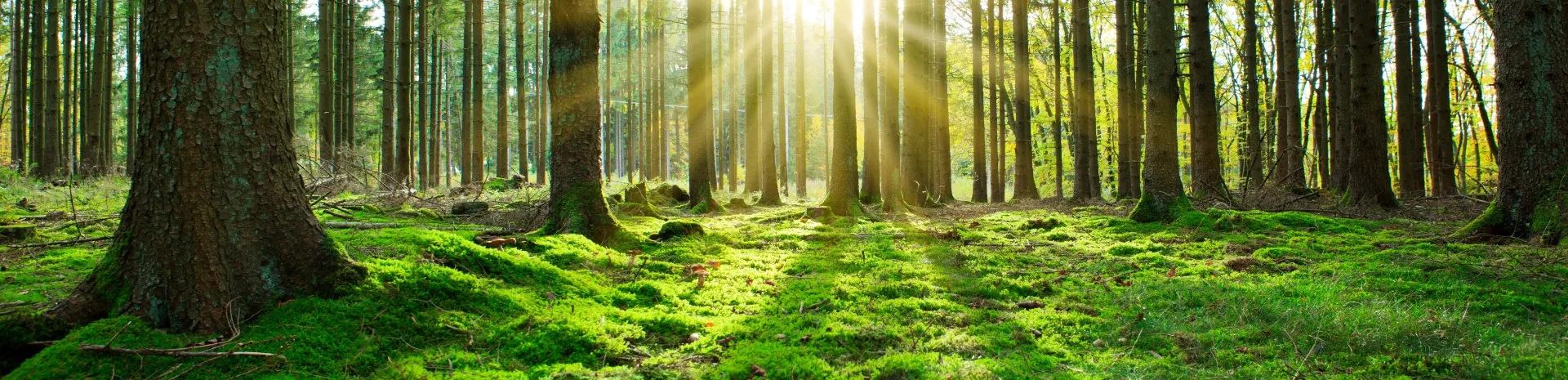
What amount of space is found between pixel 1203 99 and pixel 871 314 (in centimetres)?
790

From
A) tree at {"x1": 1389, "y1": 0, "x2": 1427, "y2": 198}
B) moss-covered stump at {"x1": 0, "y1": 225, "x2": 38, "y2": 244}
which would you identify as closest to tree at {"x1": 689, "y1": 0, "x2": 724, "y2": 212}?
moss-covered stump at {"x1": 0, "y1": 225, "x2": 38, "y2": 244}

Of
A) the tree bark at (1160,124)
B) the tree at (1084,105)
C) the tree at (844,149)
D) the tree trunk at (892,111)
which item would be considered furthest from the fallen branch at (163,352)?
the tree at (1084,105)

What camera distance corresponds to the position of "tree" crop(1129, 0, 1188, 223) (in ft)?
29.1

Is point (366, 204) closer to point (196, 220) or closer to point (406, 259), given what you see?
point (406, 259)

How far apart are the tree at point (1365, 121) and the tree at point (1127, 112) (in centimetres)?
442

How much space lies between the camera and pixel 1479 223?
624 cm

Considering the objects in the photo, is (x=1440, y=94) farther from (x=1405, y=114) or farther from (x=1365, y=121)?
(x=1365, y=121)

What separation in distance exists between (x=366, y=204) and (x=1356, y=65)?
1330 cm

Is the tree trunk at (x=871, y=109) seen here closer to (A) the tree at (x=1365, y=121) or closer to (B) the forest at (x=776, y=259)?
(B) the forest at (x=776, y=259)

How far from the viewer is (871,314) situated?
14.0 ft

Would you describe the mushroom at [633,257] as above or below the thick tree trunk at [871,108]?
below

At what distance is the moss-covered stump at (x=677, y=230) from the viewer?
23.6 feet

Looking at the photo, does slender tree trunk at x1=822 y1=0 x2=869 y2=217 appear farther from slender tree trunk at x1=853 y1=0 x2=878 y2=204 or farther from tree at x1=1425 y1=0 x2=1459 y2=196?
tree at x1=1425 y1=0 x2=1459 y2=196

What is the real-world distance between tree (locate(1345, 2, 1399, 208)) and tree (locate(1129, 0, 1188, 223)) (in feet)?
9.63
